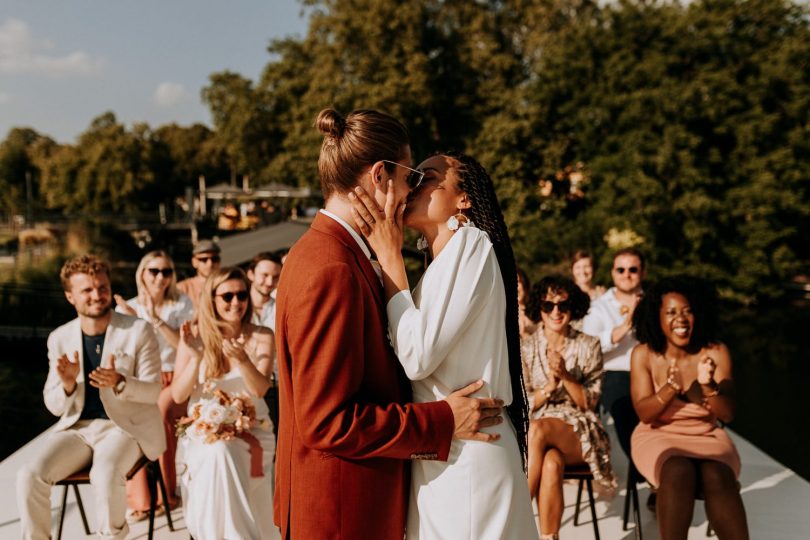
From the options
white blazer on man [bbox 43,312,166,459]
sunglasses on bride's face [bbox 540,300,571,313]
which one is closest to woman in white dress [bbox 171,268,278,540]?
white blazer on man [bbox 43,312,166,459]

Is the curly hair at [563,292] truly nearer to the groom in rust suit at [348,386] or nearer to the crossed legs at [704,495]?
the crossed legs at [704,495]

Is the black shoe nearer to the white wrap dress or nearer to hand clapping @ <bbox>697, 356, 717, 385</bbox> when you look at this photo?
hand clapping @ <bbox>697, 356, 717, 385</bbox>

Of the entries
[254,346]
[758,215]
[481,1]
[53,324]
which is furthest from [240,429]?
[481,1]

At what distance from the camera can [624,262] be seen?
529cm

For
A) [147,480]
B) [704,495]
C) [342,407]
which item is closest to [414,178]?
[342,407]

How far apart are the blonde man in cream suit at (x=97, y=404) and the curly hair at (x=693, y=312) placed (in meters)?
3.03

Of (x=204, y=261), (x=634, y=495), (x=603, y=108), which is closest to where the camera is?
(x=634, y=495)

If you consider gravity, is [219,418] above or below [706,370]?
below

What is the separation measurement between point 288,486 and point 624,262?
4.13 metres

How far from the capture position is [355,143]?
5.77 ft

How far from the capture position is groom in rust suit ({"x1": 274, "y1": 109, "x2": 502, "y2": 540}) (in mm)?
1629

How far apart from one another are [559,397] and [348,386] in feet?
9.31

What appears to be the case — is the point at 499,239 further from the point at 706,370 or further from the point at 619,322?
the point at 619,322

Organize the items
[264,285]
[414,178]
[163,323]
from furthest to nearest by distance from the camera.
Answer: [264,285]
[163,323]
[414,178]
